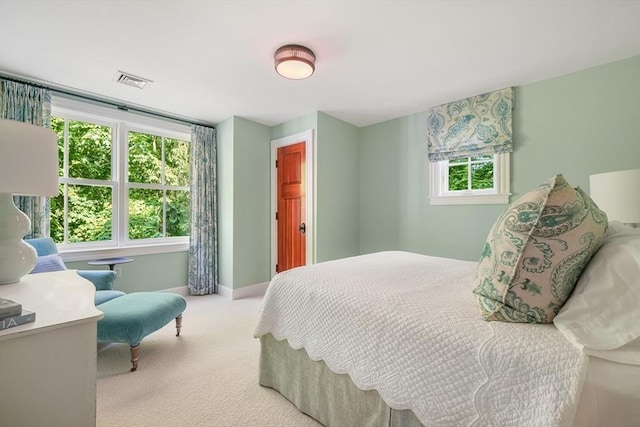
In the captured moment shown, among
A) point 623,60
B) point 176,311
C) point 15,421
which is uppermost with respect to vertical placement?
point 623,60

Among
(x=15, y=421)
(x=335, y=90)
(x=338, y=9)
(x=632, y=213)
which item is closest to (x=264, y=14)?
(x=338, y=9)

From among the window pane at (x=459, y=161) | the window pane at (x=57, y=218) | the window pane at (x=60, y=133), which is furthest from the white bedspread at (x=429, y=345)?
the window pane at (x=60, y=133)

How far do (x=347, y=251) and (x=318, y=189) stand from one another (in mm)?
1031

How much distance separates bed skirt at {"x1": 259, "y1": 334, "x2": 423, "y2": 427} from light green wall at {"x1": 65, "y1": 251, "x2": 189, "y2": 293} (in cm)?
249

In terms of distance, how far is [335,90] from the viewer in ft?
9.77

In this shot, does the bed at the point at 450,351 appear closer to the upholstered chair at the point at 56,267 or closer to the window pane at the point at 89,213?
the upholstered chair at the point at 56,267

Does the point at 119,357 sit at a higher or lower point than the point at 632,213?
lower

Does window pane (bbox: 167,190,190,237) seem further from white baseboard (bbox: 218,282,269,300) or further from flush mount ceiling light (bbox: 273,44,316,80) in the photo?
flush mount ceiling light (bbox: 273,44,316,80)

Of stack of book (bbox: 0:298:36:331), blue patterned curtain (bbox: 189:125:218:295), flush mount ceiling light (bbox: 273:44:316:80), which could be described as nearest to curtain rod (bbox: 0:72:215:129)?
blue patterned curtain (bbox: 189:125:218:295)

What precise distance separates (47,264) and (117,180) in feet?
5.03

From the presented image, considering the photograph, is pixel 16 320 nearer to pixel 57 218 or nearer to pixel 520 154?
pixel 57 218

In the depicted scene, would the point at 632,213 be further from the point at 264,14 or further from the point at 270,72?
the point at 270,72

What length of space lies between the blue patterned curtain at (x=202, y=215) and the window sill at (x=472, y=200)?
2974 mm

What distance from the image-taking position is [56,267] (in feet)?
7.06
